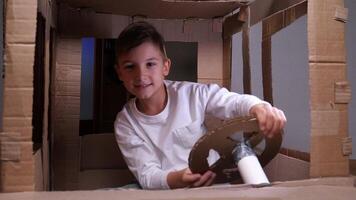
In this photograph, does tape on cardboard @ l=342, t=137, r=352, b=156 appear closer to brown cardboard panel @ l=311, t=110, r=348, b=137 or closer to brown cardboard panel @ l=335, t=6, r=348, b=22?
brown cardboard panel @ l=311, t=110, r=348, b=137

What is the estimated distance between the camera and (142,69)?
0.90 m

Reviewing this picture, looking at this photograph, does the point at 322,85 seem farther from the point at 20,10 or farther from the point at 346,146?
the point at 20,10

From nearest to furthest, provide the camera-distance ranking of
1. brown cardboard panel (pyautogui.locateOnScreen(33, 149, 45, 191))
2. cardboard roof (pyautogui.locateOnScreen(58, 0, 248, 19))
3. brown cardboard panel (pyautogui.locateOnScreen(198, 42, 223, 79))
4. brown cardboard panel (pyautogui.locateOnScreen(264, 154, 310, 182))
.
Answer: brown cardboard panel (pyautogui.locateOnScreen(33, 149, 45, 191)) → brown cardboard panel (pyautogui.locateOnScreen(264, 154, 310, 182)) → cardboard roof (pyautogui.locateOnScreen(58, 0, 248, 19)) → brown cardboard panel (pyautogui.locateOnScreen(198, 42, 223, 79))

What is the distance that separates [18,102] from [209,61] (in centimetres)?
75

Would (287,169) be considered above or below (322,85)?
below

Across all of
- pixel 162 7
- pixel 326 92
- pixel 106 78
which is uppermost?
pixel 162 7

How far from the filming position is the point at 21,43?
562 mm

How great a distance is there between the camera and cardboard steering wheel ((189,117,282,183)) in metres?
0.64

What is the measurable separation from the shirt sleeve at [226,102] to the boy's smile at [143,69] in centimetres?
13

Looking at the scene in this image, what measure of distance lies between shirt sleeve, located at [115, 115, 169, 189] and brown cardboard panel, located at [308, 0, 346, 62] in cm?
34

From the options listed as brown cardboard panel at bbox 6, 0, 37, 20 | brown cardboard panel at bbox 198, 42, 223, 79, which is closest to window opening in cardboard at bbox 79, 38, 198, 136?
brown cardboard panel at bbox 198, 42, 223, 79

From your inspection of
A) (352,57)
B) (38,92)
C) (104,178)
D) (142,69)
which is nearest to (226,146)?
(142,69)

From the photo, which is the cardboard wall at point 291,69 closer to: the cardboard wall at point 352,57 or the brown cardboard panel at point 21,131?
the cardboard wall at point 352,57

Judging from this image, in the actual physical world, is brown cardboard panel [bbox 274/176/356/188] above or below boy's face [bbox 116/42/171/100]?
below
